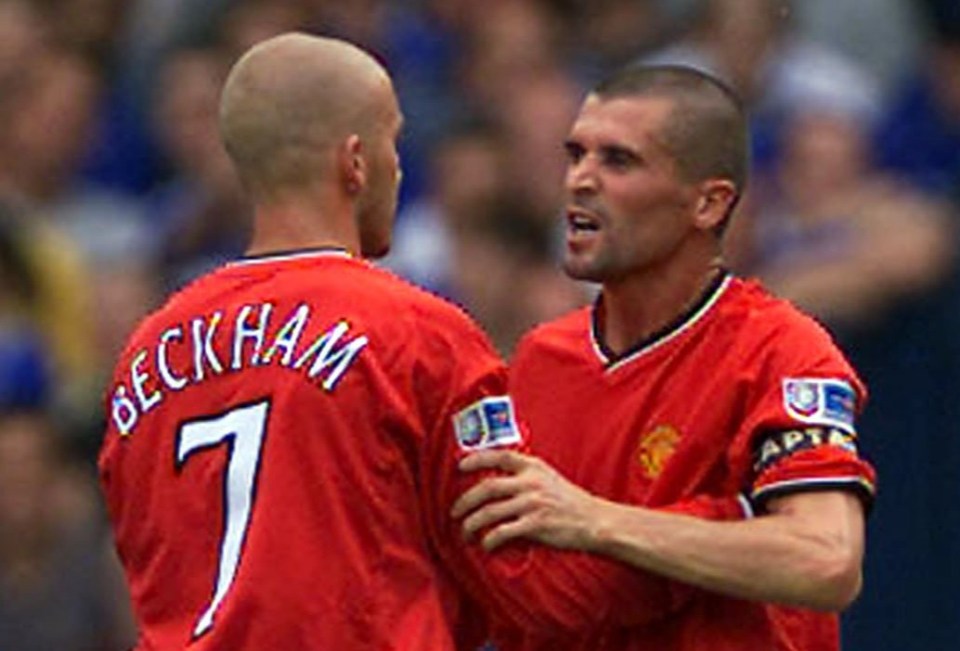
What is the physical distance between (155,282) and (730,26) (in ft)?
6.24

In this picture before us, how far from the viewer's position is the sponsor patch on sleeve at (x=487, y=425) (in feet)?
17.3

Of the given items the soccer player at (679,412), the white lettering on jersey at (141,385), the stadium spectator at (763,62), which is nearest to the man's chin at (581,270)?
the soccer player at (679,412)

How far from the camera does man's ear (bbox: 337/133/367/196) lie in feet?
17.6

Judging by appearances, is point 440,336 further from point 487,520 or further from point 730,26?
point 730,26

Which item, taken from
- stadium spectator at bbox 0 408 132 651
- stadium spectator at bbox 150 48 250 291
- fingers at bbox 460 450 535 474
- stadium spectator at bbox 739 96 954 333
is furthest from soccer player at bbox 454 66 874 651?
stadium spectator at bbox 150 48 250 291

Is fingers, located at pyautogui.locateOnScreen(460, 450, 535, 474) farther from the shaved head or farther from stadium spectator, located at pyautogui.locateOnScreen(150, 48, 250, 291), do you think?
stadium spectator, located at pyautogui.locateOnScreen(150, 48, 250, 291)

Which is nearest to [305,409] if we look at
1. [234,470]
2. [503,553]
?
[234,470]

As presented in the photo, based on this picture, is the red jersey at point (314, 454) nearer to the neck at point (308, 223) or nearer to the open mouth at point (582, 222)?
the neck at point (308, 223)

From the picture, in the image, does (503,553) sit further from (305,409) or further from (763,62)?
(763,62)

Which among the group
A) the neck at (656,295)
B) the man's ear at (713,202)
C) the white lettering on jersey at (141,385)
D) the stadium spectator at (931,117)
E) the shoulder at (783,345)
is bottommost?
the white lettering on jersey at (141,385)

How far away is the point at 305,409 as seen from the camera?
522 centimetres

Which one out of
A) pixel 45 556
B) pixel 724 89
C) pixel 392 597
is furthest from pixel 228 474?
pixel 45 556

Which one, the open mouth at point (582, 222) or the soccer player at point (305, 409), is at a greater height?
the open mouth at point (582, 222)

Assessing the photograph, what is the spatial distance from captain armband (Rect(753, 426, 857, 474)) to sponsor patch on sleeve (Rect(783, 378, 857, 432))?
0.02 meters
